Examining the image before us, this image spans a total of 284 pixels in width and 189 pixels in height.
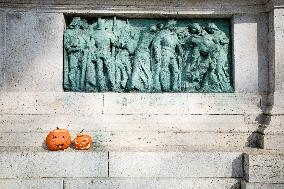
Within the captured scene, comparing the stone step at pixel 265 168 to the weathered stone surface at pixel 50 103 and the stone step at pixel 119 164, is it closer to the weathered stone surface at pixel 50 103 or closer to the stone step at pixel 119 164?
the stone step at pixel 119 164

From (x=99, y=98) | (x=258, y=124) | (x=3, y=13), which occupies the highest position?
(x=3, y=13)

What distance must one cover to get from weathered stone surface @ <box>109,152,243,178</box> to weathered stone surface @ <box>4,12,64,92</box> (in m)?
2.02

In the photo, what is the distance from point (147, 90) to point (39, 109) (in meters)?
2.05

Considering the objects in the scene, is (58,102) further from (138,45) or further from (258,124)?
(258,124)

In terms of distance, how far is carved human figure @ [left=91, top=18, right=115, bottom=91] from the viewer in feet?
23.9

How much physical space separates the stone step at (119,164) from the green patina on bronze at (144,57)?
1.51m

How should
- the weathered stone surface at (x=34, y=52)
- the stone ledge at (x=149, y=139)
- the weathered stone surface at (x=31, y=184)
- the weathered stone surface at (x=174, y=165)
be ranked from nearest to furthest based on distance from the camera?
the weathered stone surface at (x=31, y=184) → the weathered stone surface at (x=174, y=165) → the stone ledge at (x=149, y=139) → the weathered stone surface at (x=34, y=52)

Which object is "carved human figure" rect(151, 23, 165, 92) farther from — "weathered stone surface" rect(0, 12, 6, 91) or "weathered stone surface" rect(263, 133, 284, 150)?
"weathered stone surface" rect(0, 12, 6, 91)

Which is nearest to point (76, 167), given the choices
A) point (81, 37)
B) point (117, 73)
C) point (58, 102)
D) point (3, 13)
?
point (58, 102)

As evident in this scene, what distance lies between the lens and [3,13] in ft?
23.7

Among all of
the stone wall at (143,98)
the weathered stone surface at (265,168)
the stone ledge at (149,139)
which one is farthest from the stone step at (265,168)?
the stone ledge at (149,139)

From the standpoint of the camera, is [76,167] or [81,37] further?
[81,37]

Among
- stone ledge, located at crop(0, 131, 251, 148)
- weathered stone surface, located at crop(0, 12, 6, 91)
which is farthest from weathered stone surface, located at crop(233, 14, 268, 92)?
weathered stone surface, located at crop(0, 12, 6, 91)

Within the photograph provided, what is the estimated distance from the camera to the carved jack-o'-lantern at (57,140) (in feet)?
21.1
